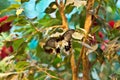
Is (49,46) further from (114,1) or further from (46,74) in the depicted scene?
(114,1)

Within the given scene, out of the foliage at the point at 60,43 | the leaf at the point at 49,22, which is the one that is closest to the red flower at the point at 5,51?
the foliage at the point at 60,43

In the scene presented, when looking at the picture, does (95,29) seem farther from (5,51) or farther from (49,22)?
(5,51)

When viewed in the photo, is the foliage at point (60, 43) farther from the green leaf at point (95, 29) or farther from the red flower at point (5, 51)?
the red flower at point (5, 51)

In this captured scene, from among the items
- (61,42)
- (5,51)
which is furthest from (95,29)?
(5,51)

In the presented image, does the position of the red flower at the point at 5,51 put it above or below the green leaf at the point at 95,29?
below

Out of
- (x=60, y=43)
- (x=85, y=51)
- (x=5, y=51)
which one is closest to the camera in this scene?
(x=60, y=43)

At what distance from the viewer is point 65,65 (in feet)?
3.02

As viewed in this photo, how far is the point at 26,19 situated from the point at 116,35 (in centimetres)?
26

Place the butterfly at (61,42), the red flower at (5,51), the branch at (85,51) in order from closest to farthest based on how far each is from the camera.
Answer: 1. the butterfly at (61,42)
2. the branch at (85,51)
3. the red flower at (5,51)

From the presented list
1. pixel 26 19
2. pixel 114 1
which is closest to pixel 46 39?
pixel 26 19

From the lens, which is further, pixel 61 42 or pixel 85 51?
pixel 85 51

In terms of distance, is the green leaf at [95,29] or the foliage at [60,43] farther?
the green leaf at [95,29]

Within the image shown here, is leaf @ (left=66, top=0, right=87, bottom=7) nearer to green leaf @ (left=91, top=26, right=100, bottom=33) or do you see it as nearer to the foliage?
the foliage

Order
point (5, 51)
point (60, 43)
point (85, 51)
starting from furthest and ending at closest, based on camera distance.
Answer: point (5, 51)
point (85, 51)
point (60, 43)
